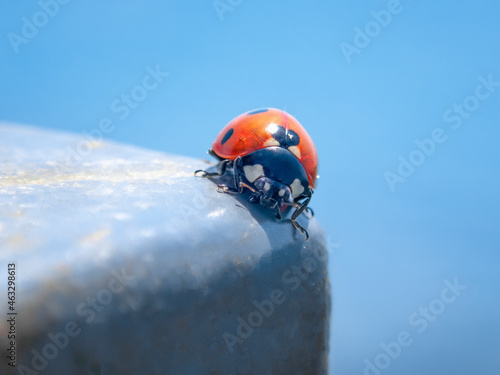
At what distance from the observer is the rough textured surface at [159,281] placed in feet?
2.59

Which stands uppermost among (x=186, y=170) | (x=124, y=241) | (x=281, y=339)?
(x=186, y=170)

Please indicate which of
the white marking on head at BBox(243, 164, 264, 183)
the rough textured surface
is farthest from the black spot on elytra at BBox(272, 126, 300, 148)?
the rough textured surface

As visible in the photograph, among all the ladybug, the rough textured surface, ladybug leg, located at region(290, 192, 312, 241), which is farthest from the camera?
the ladybug

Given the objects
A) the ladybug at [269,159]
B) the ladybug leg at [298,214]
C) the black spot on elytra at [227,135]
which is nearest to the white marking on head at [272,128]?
the ladybug at [269,159]

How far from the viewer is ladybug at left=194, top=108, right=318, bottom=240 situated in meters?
1.38

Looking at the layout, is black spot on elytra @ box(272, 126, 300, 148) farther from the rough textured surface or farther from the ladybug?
the rough textured surface

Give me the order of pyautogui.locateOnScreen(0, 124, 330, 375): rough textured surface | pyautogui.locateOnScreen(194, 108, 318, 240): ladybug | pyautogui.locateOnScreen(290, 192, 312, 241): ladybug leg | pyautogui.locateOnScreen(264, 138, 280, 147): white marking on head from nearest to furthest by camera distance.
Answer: pyautogui.locateOnScreen(0, 124, 330, 375): rough textured surface
pyautogui.locateOnScreen(290, 192, 312, 241): ladybug leg
pyautogui.locateOnScreen(194, 108, 318, 240): ladybug
pyautogui.locateOnScreen(264, 138, 280, 147): white marking on head

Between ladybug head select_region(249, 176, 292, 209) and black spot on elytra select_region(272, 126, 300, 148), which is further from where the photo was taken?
black spot on elytra select_region(272, 126, 300, 148)

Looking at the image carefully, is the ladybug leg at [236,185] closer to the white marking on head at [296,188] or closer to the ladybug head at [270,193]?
the ladybug head at [270,193]

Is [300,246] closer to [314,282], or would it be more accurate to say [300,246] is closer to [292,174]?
[314,282]

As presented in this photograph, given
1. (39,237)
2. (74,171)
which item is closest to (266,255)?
(39,237)

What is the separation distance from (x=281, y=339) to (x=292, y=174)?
0.55 meters

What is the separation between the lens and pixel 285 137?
1519 mm

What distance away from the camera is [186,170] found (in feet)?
5.53
